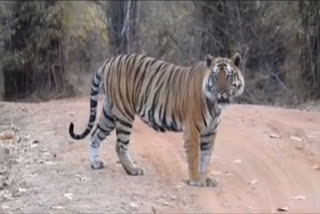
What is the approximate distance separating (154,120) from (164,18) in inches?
362

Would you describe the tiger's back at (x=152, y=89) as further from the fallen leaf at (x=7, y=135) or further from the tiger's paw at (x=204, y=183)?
the fallen leaf at (x=7, y=135)

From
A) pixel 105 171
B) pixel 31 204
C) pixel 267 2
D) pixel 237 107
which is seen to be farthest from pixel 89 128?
pixel 267 2

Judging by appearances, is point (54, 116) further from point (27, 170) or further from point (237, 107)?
point (27, 170)

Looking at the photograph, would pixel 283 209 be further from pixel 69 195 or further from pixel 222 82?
pixel 69 195

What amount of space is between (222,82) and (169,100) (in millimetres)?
787

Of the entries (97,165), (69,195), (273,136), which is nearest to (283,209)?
(69,195)

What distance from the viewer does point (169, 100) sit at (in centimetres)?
827

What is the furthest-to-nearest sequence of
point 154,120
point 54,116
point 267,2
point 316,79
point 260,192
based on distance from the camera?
point 267,2, point 316,79, point 54,116, point 154,120, point 260,192

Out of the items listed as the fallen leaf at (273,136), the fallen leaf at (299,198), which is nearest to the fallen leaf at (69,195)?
the fallen leaf at (299,198)

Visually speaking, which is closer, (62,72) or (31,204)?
(31,204)

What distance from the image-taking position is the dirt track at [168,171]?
726cm

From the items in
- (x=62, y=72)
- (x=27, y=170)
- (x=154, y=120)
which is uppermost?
(x=154, y=120)

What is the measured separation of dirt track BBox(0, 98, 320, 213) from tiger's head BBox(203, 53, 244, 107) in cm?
92

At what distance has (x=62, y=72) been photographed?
1759 centimetres
